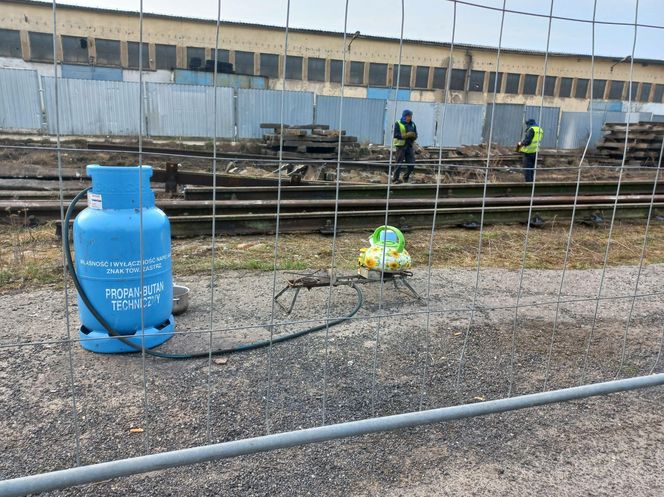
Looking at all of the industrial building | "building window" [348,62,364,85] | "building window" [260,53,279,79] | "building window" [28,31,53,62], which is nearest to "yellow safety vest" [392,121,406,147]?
the industrial building

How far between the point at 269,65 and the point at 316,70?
3.34 metres

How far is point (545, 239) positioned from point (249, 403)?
6.22 metres

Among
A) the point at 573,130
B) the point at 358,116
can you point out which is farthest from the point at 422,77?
the point at 358,116

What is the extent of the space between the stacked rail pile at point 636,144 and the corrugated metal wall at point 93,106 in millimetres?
19475

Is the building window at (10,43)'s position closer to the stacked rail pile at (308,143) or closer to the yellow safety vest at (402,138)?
the stacked rail pile at (308,143)

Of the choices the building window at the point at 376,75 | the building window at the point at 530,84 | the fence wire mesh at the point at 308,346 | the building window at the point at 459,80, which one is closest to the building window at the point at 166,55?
the building window at the point at 376,75

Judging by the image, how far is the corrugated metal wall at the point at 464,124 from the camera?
80.1ft

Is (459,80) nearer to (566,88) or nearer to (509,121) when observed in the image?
(566,88)

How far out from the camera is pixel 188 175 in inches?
337

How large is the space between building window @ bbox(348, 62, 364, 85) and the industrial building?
0.07m

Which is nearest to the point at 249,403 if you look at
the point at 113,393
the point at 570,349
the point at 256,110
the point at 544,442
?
the point at 113,393

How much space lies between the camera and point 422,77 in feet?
121

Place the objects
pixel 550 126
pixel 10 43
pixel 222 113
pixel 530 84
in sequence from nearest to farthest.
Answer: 1. pixel 222 113
2. pixel 550 126
3. pixel 10 43
4. pixel 530 84

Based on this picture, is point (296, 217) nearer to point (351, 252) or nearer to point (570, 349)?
point (351, 252)
